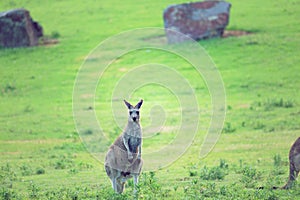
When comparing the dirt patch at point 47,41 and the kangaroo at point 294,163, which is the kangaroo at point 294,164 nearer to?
the kangaroo at point 294,163

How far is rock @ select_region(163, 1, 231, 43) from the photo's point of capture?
35281 millimetres

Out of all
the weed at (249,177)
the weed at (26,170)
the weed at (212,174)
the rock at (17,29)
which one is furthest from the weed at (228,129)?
the rock at (17,29)

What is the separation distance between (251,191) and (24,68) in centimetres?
2228

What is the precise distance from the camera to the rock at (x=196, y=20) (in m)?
35.3

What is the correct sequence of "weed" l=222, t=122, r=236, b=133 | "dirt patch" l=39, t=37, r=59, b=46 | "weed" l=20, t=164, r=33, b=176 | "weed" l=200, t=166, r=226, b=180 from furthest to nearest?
"dirt patch" l=39, t=37, r=59, b=46
"weed" l=222, t=122, r=236, b=133
"weed" l=20, t=164, r=33, b=176
"weed" l=200, t=166, r=226, b=180

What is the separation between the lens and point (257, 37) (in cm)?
3472

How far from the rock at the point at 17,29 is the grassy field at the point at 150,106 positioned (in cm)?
81

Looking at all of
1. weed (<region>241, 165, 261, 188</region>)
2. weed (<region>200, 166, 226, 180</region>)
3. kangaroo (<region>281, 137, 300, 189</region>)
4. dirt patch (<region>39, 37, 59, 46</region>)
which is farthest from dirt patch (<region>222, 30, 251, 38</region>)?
kangaroo (<region>281, 137, 300, 189</region>)

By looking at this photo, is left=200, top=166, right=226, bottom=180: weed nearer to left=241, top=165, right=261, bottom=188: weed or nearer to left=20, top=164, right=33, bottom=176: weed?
left=241, top=165, right=261, bottom=188: weed

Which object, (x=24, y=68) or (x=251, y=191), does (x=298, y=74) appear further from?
(x=251, y=191)

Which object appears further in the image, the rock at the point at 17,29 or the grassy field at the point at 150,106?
the rock at the point at 17,29

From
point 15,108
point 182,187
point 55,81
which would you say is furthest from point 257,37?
point 182,187

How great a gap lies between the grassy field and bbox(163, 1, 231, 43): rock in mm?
749

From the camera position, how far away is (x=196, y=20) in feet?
116
